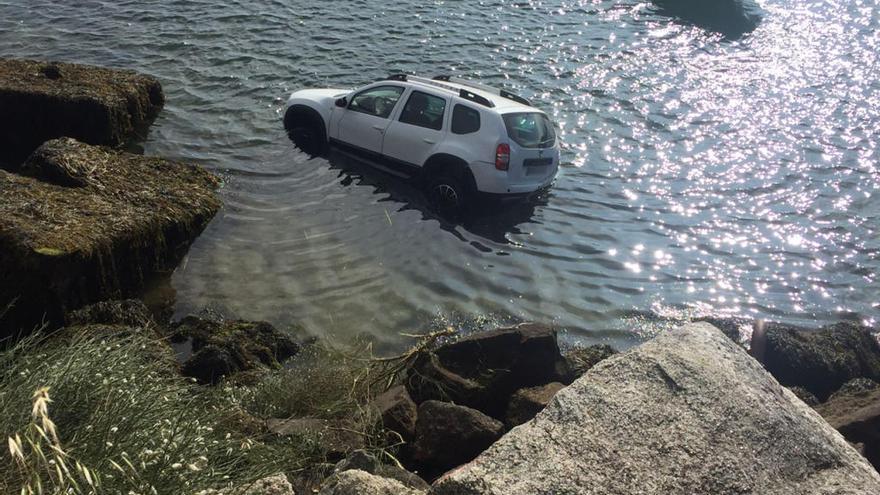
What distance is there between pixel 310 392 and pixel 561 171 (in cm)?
837

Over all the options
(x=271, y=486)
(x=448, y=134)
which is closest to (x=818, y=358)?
(x=448, y=134)

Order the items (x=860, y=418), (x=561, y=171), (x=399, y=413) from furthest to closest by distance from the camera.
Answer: (x=561, y=171)
(x=860, y=418)
(x=399, y=413)

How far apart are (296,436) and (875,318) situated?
8658 mm

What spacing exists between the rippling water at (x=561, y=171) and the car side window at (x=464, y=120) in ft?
4.46

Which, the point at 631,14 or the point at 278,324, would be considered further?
the point at 631,14

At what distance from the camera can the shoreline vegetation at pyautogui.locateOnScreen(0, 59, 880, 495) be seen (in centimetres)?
423

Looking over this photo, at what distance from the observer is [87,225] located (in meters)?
9.27

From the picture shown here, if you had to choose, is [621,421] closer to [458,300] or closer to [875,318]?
[458,300]

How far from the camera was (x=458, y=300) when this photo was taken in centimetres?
1043

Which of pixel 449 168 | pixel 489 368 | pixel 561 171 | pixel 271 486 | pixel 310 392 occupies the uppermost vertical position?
pixel 271 486

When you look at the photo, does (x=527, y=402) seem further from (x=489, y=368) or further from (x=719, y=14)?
(x=719, y=14)

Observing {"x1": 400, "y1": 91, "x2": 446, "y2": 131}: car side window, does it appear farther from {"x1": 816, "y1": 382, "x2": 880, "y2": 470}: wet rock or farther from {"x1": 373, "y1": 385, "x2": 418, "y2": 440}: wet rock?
{"x1": 816, "y1": 382, "x2": 880, "y2": 470}: wet rock

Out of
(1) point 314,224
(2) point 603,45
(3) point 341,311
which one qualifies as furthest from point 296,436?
(2) point 603,45

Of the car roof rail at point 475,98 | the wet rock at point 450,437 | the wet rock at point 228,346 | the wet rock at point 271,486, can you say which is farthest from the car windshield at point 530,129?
the wet rock at point 271,486
